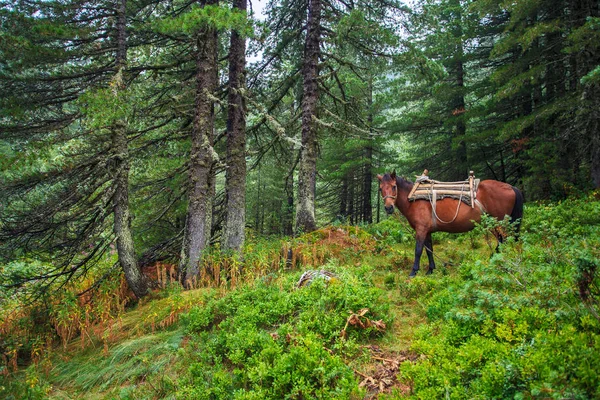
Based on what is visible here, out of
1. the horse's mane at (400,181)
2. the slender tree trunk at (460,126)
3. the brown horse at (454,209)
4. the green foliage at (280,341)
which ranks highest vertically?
the slender tree trunk at (460,126)

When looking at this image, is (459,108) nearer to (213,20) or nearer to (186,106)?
(186,106)

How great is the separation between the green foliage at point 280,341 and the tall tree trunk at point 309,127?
4791 millimetres

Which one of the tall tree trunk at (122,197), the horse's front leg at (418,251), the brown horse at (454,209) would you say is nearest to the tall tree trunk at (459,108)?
the brown horse at (454,209)

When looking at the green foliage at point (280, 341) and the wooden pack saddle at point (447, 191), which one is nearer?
the green foliage at point (280, 341)

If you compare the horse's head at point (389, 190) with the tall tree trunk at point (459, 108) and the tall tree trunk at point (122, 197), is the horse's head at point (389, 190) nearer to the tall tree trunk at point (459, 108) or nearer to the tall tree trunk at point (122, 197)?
the tall tree trunk at point (122, 197)

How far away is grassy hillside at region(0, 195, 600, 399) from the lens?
2.58 meters

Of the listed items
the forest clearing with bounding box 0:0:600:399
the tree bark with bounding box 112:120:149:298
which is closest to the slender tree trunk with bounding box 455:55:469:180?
the forest clearing with bounding box 0:0:600:399

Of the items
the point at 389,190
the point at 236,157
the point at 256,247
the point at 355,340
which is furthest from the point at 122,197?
the point at 389,190

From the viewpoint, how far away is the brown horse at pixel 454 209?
6773mm

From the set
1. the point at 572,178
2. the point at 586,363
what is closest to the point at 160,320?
the point at 586,363

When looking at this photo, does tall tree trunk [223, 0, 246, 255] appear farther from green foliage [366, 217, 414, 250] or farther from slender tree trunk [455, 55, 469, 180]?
slender tree trunk [455, 55, 469, 180]

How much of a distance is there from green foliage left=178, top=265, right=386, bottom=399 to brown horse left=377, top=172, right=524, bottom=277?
6.98 ft

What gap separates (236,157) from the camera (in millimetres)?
8141

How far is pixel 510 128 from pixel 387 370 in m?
11.1
